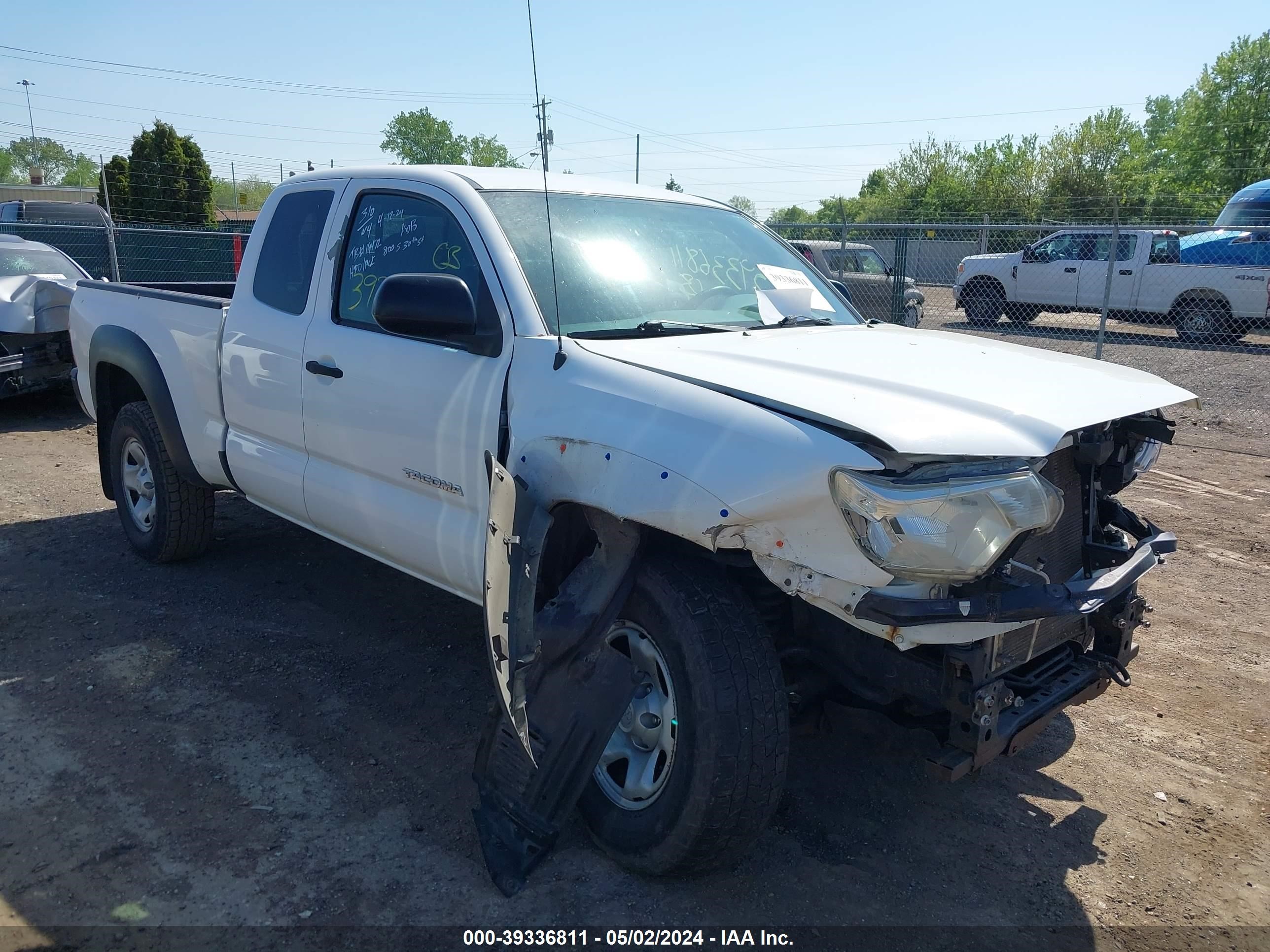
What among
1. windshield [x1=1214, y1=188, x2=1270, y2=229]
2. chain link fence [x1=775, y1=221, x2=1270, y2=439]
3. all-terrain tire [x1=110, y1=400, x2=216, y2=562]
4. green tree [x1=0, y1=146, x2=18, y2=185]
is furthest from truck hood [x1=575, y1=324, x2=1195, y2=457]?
green tree [x1=0, y1=146, x2=18, y2=185]

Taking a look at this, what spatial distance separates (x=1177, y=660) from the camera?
14.9 ft

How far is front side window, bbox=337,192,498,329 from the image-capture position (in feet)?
11.9

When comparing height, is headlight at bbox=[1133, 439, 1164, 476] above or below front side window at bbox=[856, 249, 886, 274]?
below

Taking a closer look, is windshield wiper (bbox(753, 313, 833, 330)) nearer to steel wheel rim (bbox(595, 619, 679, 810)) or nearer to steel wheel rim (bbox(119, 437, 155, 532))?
steel wheel rim (bbox(595, 619, 679, 810))

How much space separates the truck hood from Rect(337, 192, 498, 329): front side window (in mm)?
787

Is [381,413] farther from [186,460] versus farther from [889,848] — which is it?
[889,848]

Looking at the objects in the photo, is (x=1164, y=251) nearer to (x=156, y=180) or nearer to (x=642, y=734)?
(x=642, y=734)

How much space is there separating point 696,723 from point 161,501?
3.83 metres

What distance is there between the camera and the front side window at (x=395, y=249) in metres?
3.63

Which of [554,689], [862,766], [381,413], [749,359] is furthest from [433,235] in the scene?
[862,766]

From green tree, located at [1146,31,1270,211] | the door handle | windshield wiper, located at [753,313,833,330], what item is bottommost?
the door handle

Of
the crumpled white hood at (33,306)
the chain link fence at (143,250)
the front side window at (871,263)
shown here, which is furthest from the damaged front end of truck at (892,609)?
the front side window at (871,263)

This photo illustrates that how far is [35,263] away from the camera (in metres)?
9.98

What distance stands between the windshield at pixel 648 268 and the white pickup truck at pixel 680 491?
0.01 metres
